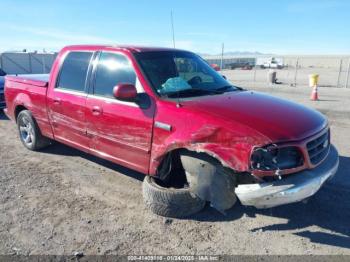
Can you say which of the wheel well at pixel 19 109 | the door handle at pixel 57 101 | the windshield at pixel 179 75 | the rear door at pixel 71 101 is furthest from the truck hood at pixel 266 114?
the wheel well at pixel 19 109

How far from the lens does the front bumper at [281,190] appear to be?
3217 mm

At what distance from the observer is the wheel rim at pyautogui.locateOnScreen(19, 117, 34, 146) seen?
645 cm

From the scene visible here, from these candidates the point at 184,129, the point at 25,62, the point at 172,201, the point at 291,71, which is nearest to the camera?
the point at 184,129

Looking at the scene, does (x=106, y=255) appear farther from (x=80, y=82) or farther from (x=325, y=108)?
(x=325, y=108)

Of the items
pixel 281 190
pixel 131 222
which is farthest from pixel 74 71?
pixel 281 190

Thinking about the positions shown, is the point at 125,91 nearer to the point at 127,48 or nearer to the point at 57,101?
the point at 127,48

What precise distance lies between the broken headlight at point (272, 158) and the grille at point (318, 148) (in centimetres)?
24

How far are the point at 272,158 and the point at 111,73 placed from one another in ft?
8.27

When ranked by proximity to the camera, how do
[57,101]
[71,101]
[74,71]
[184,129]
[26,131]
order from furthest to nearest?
[26,131] < [57,101] < [74,71] < [71,101] < [184,129]

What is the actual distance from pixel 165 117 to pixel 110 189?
1581 millimetres

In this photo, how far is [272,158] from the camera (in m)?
3.29

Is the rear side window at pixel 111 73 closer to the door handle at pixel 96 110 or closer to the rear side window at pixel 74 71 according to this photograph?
the door handle at pixel 96 110

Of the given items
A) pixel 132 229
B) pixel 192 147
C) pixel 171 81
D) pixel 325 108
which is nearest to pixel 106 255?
pixel 132 229

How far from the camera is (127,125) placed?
4.29 metres
